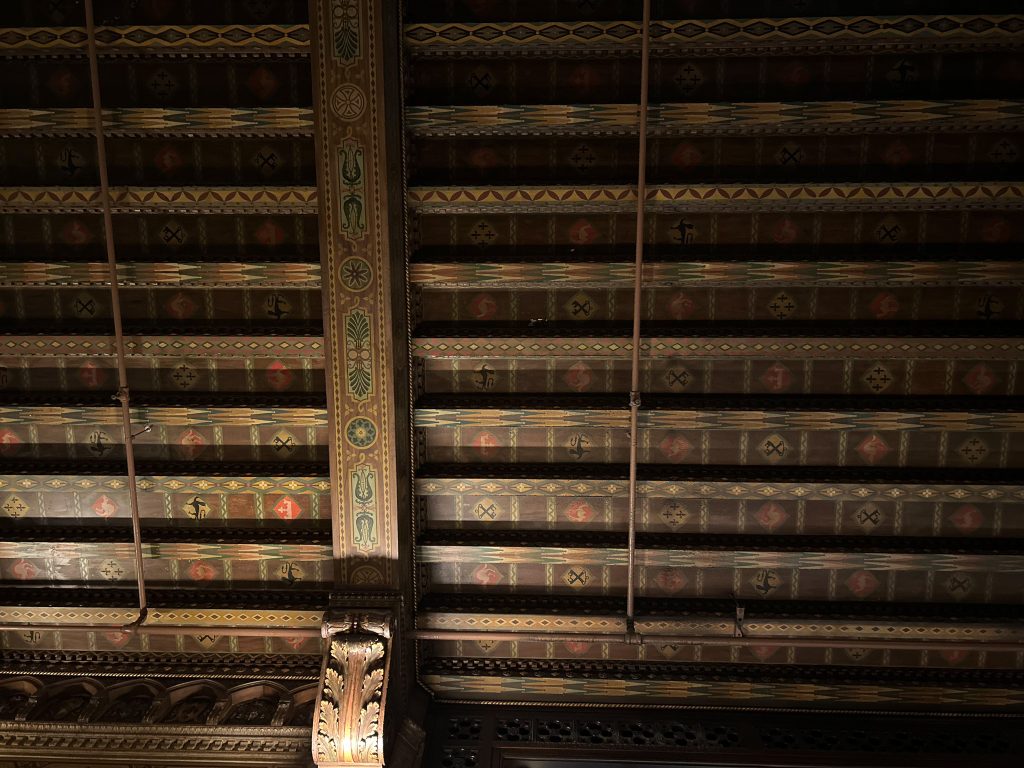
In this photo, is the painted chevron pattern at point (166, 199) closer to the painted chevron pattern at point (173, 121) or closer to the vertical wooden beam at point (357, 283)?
the painted chevron pattern at point (173, 121)

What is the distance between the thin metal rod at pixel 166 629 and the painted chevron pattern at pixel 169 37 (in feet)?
13.4

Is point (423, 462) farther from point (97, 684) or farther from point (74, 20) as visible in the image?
point (74, 20)

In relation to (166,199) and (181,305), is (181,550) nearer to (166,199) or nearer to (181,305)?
(181,305)

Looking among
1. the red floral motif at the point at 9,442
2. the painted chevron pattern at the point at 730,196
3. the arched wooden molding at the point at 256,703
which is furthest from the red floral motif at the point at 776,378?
the red floral motif at the point at 9,442

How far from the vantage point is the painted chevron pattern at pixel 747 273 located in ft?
17.0

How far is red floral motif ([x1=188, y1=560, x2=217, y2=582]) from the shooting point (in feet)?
19.6

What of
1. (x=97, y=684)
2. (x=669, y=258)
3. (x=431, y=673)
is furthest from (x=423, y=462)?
(x=97, y=684)

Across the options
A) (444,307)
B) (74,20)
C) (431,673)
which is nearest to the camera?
(74,20)

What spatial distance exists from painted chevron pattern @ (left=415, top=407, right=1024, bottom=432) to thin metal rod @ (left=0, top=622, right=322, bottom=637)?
1904 mm

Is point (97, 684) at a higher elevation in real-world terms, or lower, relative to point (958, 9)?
lower

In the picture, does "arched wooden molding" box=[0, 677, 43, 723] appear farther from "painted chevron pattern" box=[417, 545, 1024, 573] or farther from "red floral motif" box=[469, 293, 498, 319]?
"red floral motif" box=[469, 293, 498, 319]

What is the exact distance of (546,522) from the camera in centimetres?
591

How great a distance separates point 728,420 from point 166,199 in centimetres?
435

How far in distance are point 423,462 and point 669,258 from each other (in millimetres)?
2450
